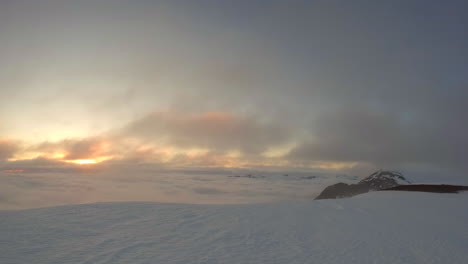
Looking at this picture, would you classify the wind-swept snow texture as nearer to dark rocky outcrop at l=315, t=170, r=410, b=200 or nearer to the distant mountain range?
the distant mountain range

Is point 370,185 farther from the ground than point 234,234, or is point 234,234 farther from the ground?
point 234,234

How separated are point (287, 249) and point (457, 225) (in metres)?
7.92

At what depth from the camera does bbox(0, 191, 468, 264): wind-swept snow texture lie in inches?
295

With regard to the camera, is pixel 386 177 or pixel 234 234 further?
pixel 386 177

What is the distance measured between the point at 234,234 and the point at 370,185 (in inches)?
2994

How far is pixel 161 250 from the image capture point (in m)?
7.77

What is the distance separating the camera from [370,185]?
247 ft

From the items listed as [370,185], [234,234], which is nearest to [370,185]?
[370,185]

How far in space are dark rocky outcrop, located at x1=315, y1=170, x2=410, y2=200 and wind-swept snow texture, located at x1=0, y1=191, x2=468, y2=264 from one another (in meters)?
61.7

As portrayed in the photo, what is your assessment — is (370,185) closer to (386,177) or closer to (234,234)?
(386,177)

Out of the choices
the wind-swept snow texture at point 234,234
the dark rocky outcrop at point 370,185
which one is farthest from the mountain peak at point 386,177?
the wind-swept snow texture at point 234,234

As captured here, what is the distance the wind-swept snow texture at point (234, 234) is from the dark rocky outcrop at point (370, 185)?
202 ft

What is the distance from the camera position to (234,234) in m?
9.30

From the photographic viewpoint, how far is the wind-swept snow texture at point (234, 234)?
7504 mm
